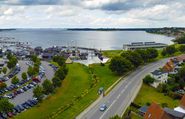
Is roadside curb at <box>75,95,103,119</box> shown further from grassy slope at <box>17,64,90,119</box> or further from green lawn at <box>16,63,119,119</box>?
grassy slope at <box>17,64,90,119</box>

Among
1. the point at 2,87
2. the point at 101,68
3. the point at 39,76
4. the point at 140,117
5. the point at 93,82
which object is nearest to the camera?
the point at 140,117

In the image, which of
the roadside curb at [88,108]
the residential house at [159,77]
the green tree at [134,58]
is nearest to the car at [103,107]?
the roadside curb at [88,108]

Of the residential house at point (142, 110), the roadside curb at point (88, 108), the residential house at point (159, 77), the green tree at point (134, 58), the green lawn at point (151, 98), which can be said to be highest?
the green tree at point (134, 58)

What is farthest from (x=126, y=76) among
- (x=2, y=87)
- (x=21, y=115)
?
(x=21, y=115)

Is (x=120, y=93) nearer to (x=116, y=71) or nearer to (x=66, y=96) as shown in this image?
(x=66, y=96)

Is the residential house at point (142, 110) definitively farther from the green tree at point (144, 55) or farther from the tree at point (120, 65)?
the green tree at point (144, 55)

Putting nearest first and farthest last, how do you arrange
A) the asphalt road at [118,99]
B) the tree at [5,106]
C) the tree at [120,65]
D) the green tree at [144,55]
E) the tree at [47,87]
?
1. the tree at [5,106]
2. the asphalt road at [118,99]
3. the tree at [47,87]
4. the tree at [120,65]
5. the green tree at [144,55]
